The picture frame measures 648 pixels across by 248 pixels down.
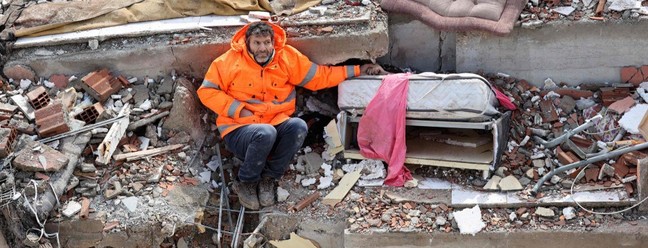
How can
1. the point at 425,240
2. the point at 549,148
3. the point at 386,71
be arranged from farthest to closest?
the point at 386,71 → the point at 549,148 → the point at 425,240

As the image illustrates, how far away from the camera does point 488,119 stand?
6422 millimetres

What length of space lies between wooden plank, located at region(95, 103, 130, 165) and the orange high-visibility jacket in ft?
2.58

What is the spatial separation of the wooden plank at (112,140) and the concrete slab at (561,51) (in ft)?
10.0

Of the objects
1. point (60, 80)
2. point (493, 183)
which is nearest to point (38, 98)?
point (60, 80)

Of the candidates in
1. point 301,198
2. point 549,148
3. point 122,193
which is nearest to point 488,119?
point 549,148

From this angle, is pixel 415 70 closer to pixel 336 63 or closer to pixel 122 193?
pixel 336 63

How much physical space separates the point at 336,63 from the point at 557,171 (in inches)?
84.0

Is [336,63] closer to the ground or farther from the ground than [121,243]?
farther from the ground

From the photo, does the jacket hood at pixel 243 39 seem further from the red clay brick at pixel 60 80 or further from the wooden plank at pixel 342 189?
the red clay brick at pixel 60 80

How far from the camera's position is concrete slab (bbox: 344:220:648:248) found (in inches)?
237

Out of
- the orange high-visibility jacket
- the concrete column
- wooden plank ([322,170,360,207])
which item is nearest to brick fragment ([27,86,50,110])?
the orange high-visibility jacket

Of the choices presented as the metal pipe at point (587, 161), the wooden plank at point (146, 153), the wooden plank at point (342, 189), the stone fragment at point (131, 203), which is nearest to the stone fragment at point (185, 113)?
the wooden plank at point (146, 153)

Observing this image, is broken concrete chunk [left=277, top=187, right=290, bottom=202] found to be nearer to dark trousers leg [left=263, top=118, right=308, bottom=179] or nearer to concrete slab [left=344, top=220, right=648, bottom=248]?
dark trousers leg [left=263, top=118, right=308, bottom=179]

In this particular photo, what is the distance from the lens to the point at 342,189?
6.63m
